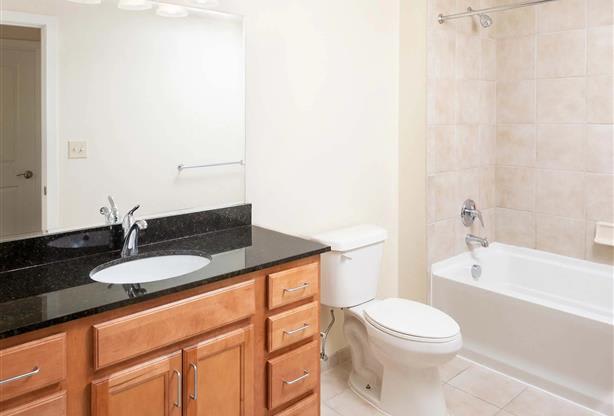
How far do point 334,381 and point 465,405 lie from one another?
2.19 feet

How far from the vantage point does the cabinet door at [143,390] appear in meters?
1.33

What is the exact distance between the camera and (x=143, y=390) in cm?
141

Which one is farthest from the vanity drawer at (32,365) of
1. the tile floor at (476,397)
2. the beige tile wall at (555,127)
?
the beige tile wall at (555,127)

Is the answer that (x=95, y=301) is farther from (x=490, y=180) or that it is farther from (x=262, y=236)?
(x=490, y=180)

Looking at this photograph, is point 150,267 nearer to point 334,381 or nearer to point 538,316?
point 334,381

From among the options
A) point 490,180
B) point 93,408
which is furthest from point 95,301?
point 490,180

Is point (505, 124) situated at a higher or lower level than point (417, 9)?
lower

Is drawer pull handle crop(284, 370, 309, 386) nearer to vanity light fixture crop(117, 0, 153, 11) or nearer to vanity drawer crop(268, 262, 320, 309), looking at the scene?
vanity drawer crop(268, 262, 320, 309)

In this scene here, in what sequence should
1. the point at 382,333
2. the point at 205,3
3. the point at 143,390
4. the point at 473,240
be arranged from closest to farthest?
the point at 143,390, the point at 205,3, the point at 382,333, the point at 473,240

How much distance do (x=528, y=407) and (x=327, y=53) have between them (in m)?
2.00

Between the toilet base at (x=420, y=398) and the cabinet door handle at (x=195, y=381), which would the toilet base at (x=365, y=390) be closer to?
the toilet base at (x=420, y=398)

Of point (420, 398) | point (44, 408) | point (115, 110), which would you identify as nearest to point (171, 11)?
point (115, 110)

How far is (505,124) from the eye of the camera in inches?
134

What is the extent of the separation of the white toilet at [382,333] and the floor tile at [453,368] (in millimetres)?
390
